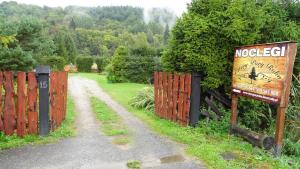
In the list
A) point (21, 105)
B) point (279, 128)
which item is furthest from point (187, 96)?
point (21, 105)

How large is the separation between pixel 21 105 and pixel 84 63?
35.3 meters

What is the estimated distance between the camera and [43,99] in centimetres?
705

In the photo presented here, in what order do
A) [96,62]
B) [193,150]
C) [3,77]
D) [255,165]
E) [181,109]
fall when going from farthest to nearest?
1. [96,62]
2. [181,109]
3. [3,77]
4. [193,150]
5. [255,165]

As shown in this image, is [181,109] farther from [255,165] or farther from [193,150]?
[255,165]

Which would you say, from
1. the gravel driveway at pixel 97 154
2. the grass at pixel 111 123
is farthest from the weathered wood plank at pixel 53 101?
the grass at pixel 111 123

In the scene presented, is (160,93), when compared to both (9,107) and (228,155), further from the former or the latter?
(9,107)

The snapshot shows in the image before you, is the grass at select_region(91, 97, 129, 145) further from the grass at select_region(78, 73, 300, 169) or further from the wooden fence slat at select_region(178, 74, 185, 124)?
the wooden fence slat at select_region(178, 74, 185, 124)

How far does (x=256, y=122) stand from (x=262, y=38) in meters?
2.22

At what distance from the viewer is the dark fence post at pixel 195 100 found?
812 centimetres

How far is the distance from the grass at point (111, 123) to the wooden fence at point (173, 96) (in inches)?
54.8

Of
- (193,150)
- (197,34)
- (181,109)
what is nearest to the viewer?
(193,150)

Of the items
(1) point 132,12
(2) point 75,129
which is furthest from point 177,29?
(1) point 132,12

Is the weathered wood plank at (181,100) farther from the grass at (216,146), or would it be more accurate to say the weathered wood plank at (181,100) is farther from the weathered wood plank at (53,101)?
the weathered wood plank at (53,101)

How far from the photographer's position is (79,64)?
137 ft
